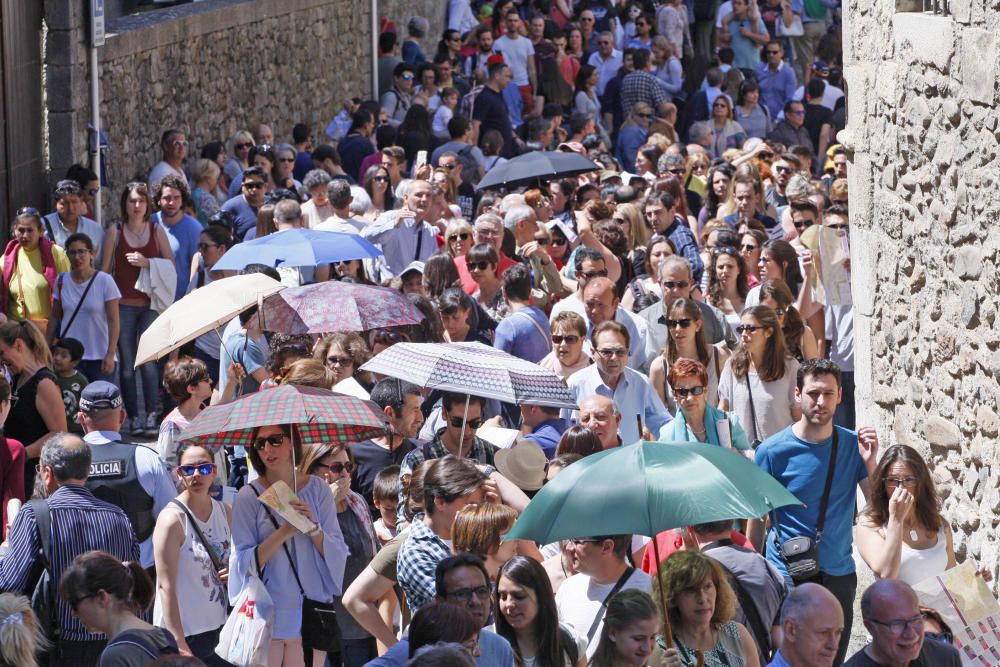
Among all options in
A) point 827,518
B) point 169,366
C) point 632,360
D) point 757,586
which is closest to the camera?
point 757,586

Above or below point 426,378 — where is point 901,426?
below

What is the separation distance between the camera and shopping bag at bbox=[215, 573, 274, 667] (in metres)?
6.63

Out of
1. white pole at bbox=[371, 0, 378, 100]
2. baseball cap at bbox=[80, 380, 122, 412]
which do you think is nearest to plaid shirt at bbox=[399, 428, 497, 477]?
baseball cap at bbox=[80, 380, 122, 412]

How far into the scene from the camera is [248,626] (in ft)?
21.8

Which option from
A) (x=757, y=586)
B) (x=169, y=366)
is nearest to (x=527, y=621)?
(x=757, y=586)

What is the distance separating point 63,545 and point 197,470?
2.11 feet

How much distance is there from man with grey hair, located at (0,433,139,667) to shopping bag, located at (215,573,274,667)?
0.47 meters

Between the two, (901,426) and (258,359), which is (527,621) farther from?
(258,359)

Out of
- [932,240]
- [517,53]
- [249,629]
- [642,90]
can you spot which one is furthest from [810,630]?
[517,53]

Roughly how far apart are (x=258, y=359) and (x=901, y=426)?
11.7 ft

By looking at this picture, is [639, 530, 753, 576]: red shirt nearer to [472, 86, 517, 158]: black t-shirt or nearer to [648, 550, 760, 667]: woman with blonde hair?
[648, 550, 760, 667]: woman with blonde hair

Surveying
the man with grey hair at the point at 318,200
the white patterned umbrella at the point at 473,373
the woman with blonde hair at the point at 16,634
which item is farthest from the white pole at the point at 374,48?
the woman with blonde hair at the point at 16,634

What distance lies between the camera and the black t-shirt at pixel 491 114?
18.8 m

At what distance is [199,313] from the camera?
9047mm
